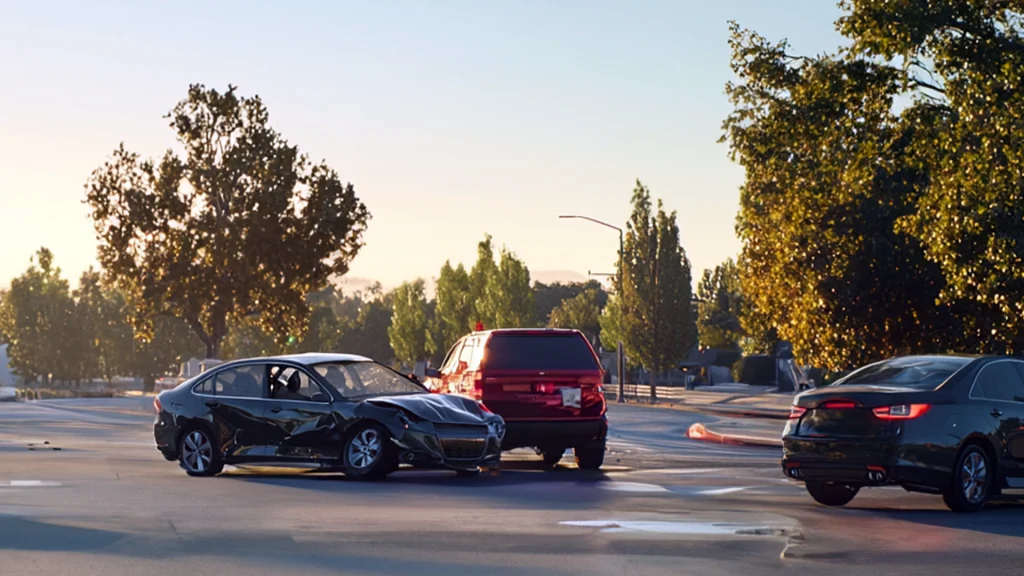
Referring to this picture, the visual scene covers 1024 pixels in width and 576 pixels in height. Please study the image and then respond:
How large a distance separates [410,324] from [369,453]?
3882 inches

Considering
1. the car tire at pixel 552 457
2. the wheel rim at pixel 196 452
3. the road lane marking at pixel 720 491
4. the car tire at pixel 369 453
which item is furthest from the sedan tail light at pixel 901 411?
the car tire at pixel 552 457

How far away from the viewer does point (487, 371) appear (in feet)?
65.7

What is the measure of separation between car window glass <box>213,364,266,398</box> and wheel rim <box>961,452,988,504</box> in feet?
28.2

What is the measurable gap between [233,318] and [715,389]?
30.6m

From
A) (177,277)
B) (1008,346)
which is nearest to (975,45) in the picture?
(1008,346)

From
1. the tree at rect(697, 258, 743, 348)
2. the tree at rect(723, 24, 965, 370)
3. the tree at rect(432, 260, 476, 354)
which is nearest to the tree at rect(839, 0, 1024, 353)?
the tree at rect(723, 24, 965, 370)

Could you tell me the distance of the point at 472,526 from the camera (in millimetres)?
12289

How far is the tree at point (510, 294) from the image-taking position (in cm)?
9281

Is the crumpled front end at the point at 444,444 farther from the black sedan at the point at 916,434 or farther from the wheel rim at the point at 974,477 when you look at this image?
the wheel rim at the point at 974,477

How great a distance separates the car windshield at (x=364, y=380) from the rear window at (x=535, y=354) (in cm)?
153

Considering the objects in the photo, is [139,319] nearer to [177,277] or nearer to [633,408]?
[177,277]

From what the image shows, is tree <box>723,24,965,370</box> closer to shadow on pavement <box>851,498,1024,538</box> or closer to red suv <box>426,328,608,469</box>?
red suv <box>426,328,608,469</box>

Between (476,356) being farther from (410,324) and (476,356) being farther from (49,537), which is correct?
(410,324)

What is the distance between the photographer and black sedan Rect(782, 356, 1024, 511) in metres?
13.8
